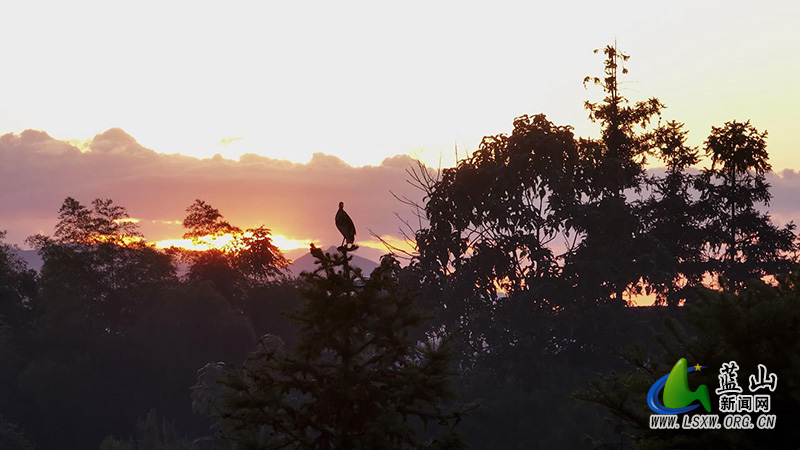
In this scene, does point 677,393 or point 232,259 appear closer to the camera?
point 677,393

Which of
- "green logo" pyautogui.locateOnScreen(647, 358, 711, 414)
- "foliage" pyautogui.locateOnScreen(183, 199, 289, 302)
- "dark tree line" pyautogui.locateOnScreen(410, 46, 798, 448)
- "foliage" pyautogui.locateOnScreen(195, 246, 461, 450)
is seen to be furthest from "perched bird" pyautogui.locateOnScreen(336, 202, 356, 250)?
"foliage" pyautogui.locateOnScreen(183, 199, 289, 302)

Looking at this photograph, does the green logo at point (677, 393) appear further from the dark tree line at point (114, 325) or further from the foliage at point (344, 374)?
the dark tree line at point (114, 325)

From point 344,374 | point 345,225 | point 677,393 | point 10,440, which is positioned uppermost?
point 345,225

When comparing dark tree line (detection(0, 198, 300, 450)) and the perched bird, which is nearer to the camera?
the perched bird

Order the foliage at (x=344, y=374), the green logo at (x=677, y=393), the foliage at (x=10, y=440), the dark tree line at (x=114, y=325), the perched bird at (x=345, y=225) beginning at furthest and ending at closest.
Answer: the dark tree line at (x=114, y=325) → the foliage at (x=10, y=440) → the perched bird at (x=345, y=225) → the foliage at (x=344, y=374) → the green logo at (x=677, y=393)

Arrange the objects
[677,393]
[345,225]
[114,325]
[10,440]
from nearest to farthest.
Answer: [677,393] → [345,225] → [10,440] → [114,325]

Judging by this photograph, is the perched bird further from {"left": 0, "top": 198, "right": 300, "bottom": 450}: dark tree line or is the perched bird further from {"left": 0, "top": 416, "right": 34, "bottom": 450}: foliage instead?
{"left": 0, "top": 198, "right": 300, "bottom": 450}: dark tree line

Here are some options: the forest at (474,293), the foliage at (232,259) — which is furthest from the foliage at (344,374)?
the foliage at (232,259)

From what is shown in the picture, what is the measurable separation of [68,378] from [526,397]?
109ft

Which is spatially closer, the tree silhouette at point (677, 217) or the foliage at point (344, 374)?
the foliage at point (344, 374)

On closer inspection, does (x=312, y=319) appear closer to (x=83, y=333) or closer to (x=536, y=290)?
(x=536, y=290)

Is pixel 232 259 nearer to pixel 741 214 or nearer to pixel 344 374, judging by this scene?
pixel 741 214

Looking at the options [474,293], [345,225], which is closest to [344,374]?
[345,225]

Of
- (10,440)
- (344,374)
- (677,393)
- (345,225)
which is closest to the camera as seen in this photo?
(677,393)
